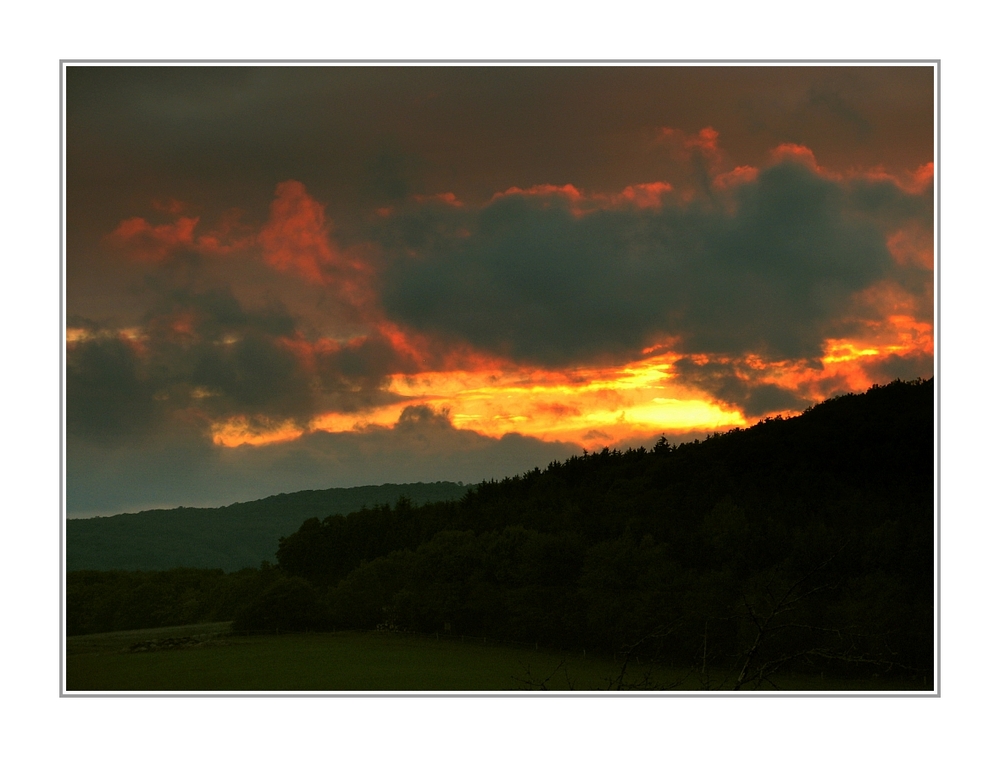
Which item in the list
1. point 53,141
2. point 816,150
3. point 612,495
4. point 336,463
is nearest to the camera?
point 53,141

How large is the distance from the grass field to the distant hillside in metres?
0.74

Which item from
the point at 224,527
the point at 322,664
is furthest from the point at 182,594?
the point at 322,664

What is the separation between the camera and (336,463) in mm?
8750

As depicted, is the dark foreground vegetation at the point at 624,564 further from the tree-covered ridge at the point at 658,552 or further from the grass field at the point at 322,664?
the grass field at the point at 322,664

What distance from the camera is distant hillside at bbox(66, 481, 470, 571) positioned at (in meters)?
7.90

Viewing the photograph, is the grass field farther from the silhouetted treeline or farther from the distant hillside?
the distant hillside

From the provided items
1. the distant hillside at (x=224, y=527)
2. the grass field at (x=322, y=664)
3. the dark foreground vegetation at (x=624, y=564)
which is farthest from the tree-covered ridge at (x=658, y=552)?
the grass field at (x=322, y=664)

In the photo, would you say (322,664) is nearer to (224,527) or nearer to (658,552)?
(224,527)

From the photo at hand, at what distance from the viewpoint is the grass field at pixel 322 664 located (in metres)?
6.62

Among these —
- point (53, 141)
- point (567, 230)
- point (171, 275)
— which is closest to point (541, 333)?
point (567, 230)

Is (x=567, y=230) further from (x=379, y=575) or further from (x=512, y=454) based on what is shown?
(x=379, y=575)

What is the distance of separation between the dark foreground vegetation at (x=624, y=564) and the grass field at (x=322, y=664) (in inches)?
10.1

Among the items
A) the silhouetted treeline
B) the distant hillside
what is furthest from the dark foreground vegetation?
the distant hillside

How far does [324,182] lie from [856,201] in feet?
18.3
